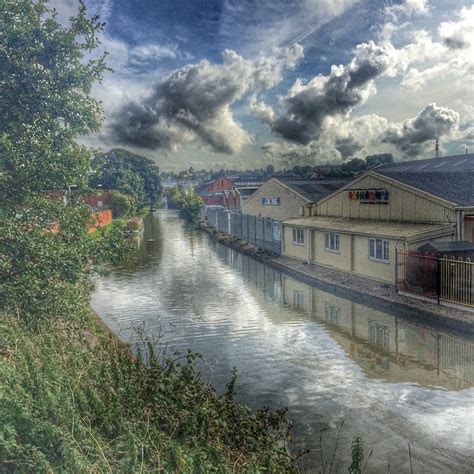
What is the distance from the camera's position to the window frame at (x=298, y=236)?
26.1m

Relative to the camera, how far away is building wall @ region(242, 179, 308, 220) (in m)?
30.9

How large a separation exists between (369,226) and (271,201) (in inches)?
567

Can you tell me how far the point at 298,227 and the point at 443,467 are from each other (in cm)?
1947

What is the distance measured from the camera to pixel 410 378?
1045 centimetres

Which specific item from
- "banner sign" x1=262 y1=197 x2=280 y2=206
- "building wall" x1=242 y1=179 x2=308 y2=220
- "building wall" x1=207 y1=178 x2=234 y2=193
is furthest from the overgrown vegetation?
"building wall" x1=207 y1=178 x2=234 y2=193

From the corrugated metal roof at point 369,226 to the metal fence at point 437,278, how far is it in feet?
4.23

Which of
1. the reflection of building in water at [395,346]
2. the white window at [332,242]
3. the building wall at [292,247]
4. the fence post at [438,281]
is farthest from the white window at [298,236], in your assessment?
the fence post at [438,281]

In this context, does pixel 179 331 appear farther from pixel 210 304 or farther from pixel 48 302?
pixel 48 302

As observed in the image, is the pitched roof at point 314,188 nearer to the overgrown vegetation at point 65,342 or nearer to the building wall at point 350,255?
the building wall at point 350,255

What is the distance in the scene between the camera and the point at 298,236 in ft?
87.4

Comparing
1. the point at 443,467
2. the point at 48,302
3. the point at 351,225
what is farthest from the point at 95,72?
the point at 351,225

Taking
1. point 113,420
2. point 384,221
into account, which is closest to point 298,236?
point 384,221

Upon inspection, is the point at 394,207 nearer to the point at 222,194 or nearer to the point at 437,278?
the point at 437,278

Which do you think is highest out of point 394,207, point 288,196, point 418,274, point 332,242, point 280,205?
point 288,196
